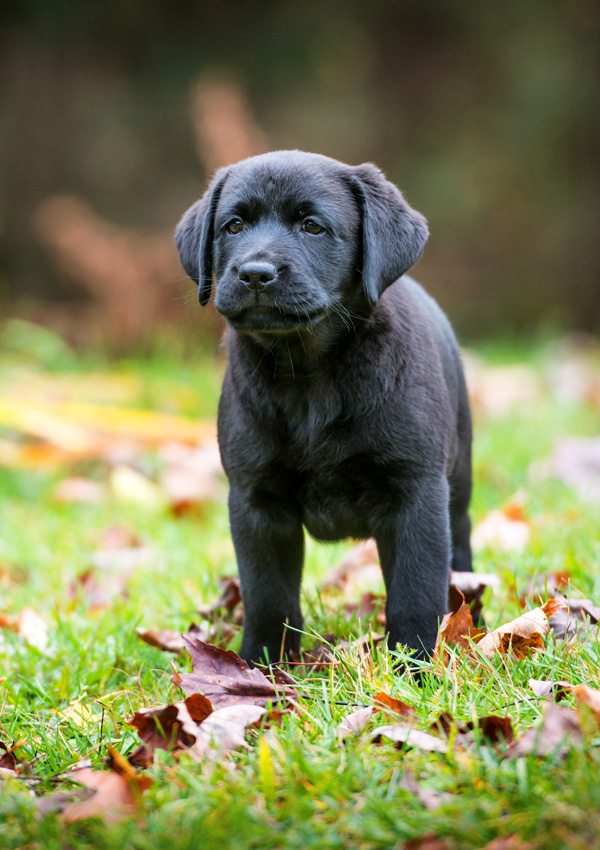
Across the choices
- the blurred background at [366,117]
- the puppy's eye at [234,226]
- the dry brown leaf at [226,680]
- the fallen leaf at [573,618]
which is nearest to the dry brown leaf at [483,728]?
the dry brown leaf at [226,680]

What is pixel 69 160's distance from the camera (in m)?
10.5

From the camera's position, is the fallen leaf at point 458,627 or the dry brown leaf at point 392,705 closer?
the dry brown leaf at point 392,705

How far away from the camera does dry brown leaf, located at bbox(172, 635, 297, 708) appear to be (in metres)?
2.13

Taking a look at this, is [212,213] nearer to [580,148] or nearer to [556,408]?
[556,408]

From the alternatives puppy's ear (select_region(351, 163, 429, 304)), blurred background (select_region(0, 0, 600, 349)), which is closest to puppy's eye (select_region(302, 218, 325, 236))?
puppy's ear (select_region(351, 163, 429, 304))

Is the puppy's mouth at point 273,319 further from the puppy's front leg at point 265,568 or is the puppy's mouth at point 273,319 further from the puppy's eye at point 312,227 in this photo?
the puppy's front leg at point 265,568

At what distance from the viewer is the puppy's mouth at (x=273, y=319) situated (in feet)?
7.97

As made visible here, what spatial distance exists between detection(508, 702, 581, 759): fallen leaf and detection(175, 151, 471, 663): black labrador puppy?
65cm

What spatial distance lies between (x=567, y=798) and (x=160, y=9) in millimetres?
10102

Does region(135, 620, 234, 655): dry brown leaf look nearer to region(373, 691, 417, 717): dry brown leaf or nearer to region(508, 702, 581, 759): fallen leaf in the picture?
region(373, 691, 417, 717): dry brown leaf

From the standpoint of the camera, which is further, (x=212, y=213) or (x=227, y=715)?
(x=212, y=213)

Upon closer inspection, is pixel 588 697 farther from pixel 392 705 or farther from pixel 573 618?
pixel 573 618

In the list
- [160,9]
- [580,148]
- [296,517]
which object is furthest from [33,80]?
[296,517]

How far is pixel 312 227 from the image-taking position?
2.57 m
